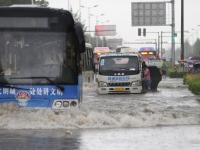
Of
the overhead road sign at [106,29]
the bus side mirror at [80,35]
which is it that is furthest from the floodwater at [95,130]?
the overhead road sign at [106,29]

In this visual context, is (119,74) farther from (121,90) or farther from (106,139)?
(106,139)

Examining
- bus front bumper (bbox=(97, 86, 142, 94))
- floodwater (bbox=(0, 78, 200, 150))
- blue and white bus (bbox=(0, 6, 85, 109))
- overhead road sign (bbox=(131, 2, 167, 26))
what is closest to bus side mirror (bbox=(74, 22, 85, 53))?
blue and white bus (bbox=(0, 6, 85, 109))

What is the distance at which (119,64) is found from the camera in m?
35.5

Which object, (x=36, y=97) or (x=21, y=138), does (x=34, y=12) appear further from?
(x=21, y=138)

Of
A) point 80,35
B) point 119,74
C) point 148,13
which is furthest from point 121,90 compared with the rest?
point 148,13

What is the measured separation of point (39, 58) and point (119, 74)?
17.3 m

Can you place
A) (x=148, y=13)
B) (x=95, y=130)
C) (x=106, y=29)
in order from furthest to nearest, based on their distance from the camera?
(x=106, y=29), (x=148, y=13), (x=95, y=130)

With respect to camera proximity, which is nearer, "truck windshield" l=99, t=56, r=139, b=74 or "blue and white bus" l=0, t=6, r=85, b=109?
"blue and white bus" l=0, t=6, r=85, b=109

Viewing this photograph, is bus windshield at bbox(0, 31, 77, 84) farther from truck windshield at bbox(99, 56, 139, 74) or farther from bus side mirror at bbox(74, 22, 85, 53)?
truck windshield at bbox(99, 56, 139, 74)

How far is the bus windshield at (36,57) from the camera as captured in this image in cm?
1761

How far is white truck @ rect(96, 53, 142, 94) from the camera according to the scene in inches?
1377

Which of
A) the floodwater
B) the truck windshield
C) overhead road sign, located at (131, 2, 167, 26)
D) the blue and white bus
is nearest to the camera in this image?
the floodwater

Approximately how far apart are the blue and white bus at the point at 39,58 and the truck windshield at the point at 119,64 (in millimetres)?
17356

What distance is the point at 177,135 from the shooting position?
16.1m
